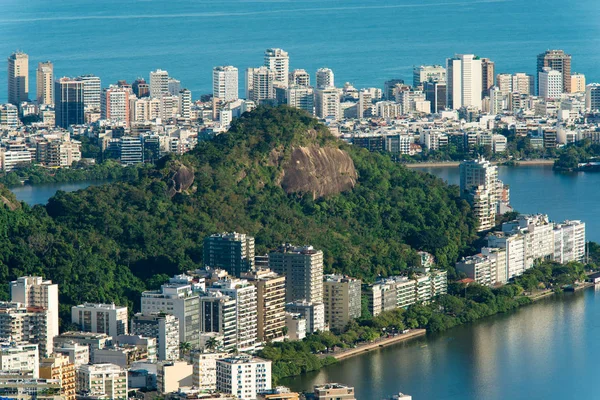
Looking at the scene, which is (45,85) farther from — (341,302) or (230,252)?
(341,302)

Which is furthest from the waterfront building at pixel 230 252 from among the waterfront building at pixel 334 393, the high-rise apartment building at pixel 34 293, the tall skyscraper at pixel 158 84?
the tall skyscraper at pixel 158 84

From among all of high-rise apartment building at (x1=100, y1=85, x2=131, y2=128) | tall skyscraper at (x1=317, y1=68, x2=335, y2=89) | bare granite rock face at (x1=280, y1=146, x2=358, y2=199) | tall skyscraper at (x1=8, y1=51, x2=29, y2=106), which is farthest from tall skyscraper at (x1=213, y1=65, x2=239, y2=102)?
bare granite rock face at (x1=280, y1=146, x2=358, y2=199)

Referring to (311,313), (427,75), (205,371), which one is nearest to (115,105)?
(427,75)

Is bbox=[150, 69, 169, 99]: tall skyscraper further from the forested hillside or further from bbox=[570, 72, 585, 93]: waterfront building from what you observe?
the forested hillside

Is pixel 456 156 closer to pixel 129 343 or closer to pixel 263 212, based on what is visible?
pixel 263 212

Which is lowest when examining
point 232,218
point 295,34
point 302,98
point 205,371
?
point 205,371

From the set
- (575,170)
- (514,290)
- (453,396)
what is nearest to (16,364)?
(453,396)

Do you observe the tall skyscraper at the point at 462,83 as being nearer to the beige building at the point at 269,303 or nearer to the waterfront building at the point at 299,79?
the waterfront building at the point at 299,79
